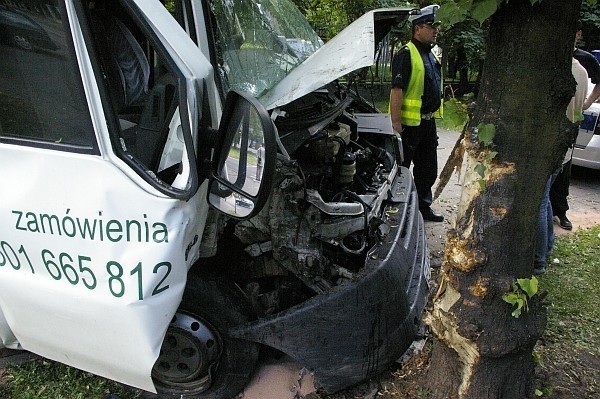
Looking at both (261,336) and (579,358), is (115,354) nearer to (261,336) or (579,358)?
(261,336)

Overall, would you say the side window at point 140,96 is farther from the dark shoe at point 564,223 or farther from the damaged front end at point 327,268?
the dark shoe at point 564,223

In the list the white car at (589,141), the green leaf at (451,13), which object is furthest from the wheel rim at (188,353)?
the white car at (589,141)

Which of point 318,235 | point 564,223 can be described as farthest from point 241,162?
point 564,223

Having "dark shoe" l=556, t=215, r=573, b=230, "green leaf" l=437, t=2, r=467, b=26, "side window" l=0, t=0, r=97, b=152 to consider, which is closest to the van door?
"side window" l=0, t=0, r=97, b=152

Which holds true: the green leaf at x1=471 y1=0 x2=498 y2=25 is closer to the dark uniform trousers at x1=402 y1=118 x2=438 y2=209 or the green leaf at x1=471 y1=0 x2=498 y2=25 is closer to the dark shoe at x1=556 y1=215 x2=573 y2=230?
the dark uniform trousers at x1=402 y1=118 x2=438 y2=209

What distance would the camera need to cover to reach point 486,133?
188 cm

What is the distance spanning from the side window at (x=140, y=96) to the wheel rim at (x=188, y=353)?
844 millimetres

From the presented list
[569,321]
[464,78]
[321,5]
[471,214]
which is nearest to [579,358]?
[569,321]

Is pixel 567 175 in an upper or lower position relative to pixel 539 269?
upper

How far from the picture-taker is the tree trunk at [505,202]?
1.78 metres

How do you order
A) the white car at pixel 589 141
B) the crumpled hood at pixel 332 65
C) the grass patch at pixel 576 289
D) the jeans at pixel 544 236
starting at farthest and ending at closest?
the white car at pixel 589 141 → the jeans at pixel 544 236 → the grass patch at pixel 576 289 → the crumpled hood at pixel 332 65

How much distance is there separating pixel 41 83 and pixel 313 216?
1.27 meters

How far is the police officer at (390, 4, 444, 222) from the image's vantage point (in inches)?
181

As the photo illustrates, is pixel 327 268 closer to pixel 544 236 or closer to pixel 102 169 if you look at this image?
pixel 102 169
